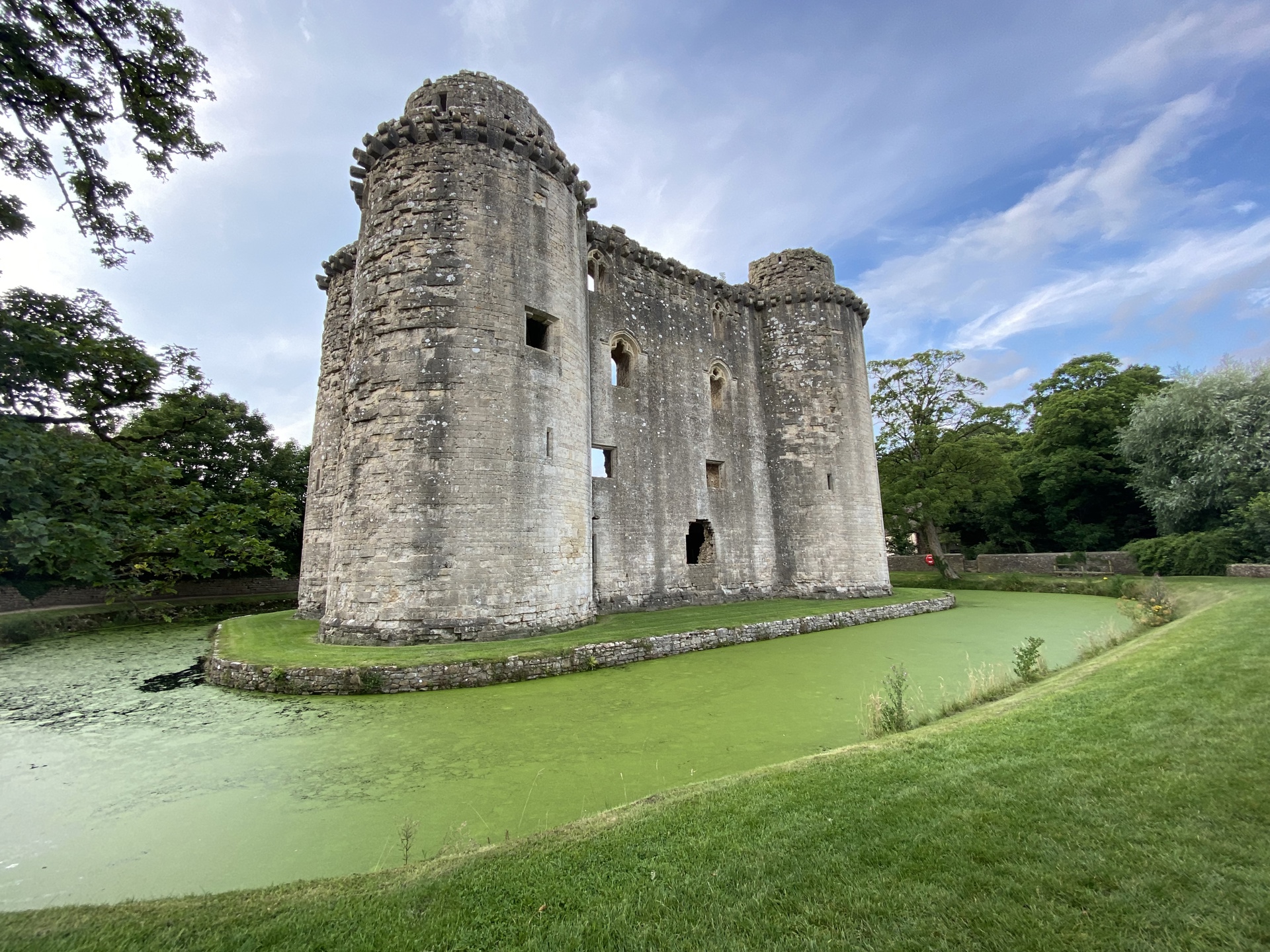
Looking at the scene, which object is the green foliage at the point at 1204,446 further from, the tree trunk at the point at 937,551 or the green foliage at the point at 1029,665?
the green foliage at the point at 1029,665

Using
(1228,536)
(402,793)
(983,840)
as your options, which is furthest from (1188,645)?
(1228,536)

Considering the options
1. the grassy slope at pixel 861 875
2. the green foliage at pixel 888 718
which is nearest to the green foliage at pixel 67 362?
the grassy slope at pixel 861 875

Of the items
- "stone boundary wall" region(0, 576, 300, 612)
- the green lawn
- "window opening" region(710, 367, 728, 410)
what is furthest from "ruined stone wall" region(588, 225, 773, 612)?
"stone boundary wall" region(0, 576, 300, 612)

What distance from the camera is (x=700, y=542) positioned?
17.5m

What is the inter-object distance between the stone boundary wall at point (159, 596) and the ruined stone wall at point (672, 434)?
10.6 meters

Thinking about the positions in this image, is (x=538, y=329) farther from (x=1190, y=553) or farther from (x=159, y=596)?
(x=159, y=596)

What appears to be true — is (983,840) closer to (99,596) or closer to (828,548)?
(828,548)

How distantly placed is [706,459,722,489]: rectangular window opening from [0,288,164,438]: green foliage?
14.7m

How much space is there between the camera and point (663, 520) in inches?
591

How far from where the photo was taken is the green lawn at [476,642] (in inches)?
312

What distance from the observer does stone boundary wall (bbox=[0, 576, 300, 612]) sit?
62.0 feet

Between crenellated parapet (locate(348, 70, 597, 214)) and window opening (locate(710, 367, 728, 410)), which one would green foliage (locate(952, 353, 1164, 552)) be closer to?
window opening (locate(710, 367, 728, 410))

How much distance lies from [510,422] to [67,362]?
7554mm

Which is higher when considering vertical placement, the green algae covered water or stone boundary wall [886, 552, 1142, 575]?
stone boundary wall [886, 552, 1142, 575]
